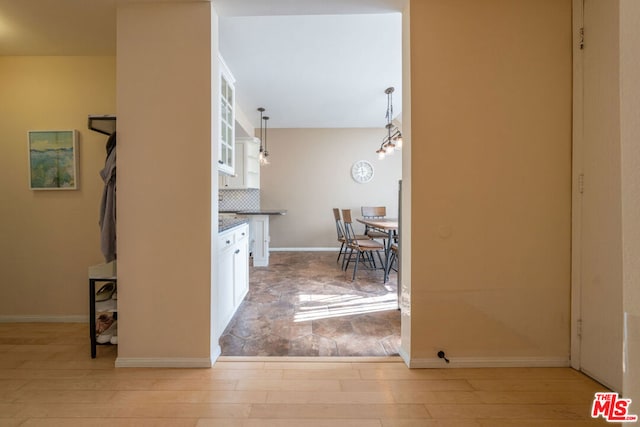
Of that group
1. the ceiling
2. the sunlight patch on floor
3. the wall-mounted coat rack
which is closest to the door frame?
the ceiling

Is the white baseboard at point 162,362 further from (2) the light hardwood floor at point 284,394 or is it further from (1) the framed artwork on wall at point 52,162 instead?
(1) the framed artwork on wall at point 52,162

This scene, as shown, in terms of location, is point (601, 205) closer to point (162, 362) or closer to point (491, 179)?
point (491, 179)

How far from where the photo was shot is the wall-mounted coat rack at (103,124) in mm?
1974

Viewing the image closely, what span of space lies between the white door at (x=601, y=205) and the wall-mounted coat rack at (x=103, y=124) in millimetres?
3124

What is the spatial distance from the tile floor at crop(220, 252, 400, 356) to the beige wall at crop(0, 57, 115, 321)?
1.53 metres

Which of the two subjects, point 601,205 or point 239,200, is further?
point 239,200

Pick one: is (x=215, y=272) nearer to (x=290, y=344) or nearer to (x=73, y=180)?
(x=290, y=344)

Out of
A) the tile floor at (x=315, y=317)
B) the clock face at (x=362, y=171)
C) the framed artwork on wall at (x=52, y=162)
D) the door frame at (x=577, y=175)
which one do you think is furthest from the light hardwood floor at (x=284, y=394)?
the clock face at (x=362, y=171)

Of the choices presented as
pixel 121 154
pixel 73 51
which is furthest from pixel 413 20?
pixel 73 51

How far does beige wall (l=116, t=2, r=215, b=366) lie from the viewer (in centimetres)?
179

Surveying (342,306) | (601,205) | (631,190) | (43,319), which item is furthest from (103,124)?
(601,205)

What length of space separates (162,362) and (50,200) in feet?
6.28

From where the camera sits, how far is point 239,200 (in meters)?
5.87

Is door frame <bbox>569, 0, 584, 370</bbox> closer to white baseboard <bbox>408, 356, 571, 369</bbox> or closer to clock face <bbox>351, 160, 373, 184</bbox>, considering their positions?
white baseboard <bbox>408, 356, 571, 369</bbox>
